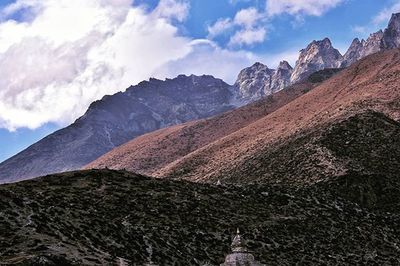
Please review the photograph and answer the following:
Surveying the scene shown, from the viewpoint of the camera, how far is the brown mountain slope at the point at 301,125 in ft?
284

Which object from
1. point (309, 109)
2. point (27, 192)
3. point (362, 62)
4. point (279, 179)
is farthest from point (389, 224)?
point (362, 62)

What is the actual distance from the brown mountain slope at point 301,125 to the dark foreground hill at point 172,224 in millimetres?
21806

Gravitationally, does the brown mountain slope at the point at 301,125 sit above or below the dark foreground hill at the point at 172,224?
above

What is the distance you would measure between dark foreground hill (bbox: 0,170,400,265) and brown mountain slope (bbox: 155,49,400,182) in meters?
21.8

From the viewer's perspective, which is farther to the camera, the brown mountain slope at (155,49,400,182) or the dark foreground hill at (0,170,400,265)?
the brown mountain slope at (155,49,400,182)

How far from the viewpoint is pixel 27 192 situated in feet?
123

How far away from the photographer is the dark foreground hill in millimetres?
30250

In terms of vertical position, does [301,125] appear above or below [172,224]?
above

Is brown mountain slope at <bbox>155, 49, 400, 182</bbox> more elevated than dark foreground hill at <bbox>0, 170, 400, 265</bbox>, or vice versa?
brown mountain slope at <bbox>155, 49, 400, 182</bbox>

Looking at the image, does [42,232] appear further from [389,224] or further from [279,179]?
[279,179]

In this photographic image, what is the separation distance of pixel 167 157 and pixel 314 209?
126408mm

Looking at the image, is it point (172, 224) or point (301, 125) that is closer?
point (172, 224)

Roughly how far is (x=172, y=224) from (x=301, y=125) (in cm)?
7228

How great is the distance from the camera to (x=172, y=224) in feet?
131
